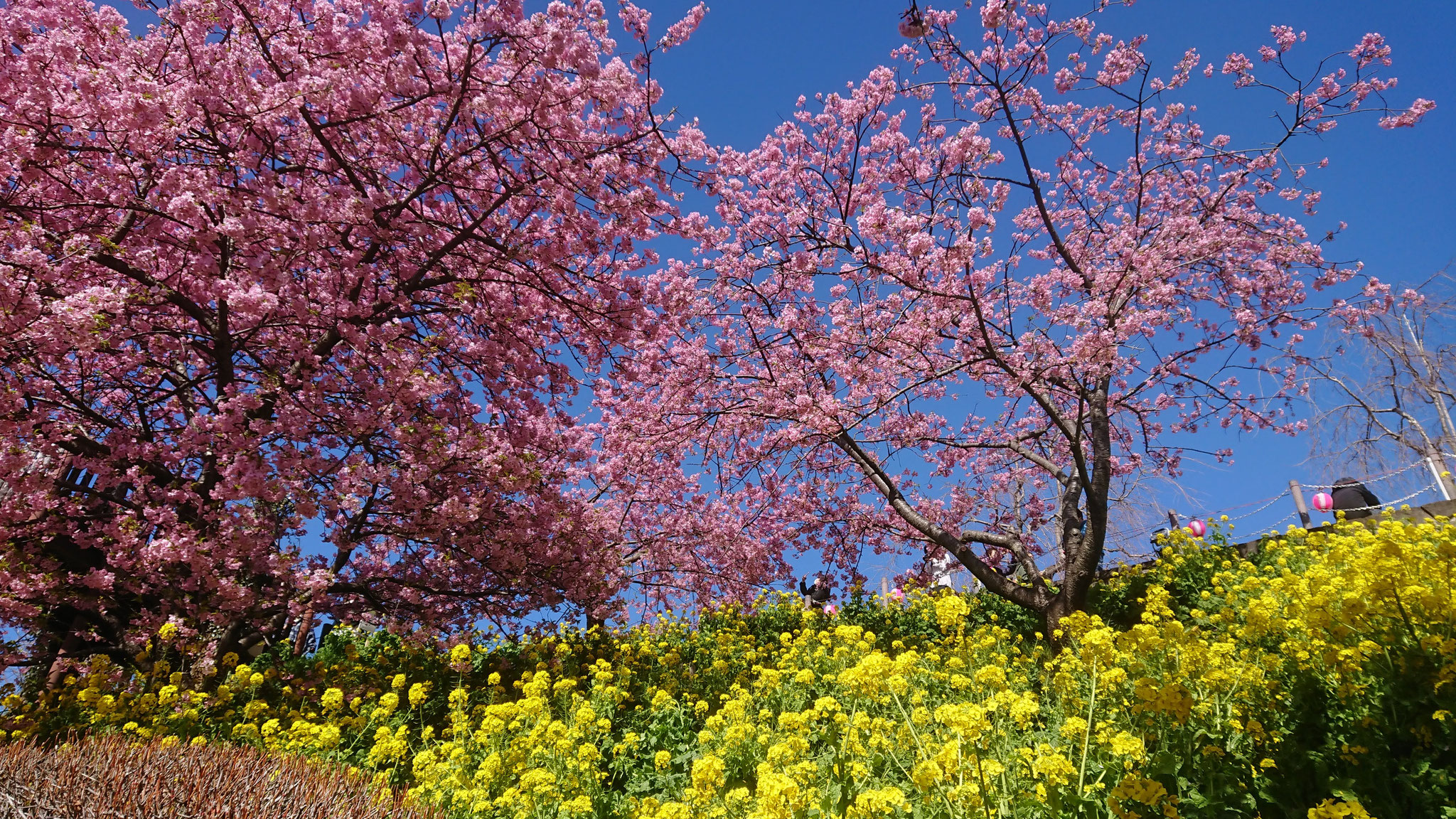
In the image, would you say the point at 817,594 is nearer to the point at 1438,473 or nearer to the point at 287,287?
the point at 287,287

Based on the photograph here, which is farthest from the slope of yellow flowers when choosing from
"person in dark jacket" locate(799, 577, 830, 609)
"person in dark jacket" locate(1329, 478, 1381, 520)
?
"person in dark jacket" locate(1329, 478, 1381, 520)

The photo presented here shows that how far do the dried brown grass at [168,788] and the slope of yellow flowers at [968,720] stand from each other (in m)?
0.76

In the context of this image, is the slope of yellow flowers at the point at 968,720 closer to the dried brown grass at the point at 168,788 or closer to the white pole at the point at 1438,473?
the dried brown grass at the point at 168,788

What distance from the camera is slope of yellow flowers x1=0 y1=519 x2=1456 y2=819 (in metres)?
3.51

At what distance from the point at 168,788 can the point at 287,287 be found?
5049 millimetres

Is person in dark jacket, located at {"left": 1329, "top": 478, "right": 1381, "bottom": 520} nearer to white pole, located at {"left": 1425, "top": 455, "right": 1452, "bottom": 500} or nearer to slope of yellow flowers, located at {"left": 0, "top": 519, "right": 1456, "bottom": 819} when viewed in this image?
white pole, located at {"left": 1425, "top": 455, "right": 1452, "bottom": 500}

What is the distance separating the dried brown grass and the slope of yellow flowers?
758 mm

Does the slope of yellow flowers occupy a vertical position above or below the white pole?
below

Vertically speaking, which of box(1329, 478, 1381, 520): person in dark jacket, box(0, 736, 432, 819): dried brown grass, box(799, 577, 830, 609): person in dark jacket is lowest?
box(0, 736, 432, 819): dried brown grass

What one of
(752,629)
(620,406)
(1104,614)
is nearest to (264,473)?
(620,406)

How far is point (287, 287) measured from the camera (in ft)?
22.7

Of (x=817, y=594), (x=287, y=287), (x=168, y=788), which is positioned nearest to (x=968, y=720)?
(x=168, y=788)

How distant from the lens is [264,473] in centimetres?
698

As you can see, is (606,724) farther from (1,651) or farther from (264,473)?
(1,651)
